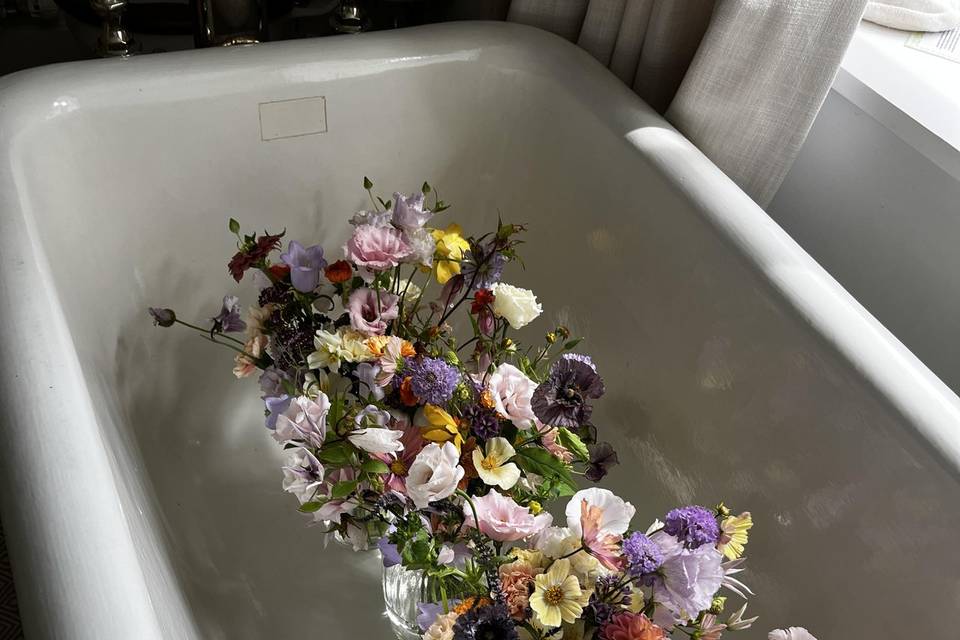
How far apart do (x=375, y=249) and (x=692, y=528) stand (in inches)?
17.3

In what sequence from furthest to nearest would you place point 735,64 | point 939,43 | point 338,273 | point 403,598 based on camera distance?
1. point 939,43
2. point 735,64
3. point 403,598
4. point 338,273

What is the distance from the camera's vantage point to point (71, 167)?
1163mm

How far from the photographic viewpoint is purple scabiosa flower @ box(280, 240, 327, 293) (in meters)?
0.97

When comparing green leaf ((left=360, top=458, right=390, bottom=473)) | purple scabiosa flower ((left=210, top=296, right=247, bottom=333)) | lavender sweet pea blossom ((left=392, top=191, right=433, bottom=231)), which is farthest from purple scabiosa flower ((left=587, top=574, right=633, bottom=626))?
purple scabiosa flower ((left=210, top=296, right=247, bottom=333))

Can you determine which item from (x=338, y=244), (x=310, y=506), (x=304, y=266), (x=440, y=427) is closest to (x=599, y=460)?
(x=440, y=427)

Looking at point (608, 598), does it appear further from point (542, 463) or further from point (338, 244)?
point (338, 244)

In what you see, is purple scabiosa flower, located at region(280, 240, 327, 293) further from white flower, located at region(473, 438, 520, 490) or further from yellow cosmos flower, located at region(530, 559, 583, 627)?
yellow cosmos flower, located at region(530, 559, 583, 627)

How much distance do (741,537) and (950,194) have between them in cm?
68

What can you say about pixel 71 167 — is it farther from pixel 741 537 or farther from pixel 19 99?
pixel 741 537

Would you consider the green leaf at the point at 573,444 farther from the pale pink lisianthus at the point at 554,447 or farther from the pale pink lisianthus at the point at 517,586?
the pale pink lisianthus at the point at 517,586

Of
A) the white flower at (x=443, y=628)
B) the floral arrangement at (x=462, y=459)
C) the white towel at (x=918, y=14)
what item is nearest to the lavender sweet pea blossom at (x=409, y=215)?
the floral arrangement at (x=462, y=459)

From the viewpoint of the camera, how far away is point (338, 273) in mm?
940

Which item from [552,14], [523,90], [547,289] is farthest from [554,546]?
[552,14]

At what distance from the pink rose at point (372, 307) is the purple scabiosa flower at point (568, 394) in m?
0.23
